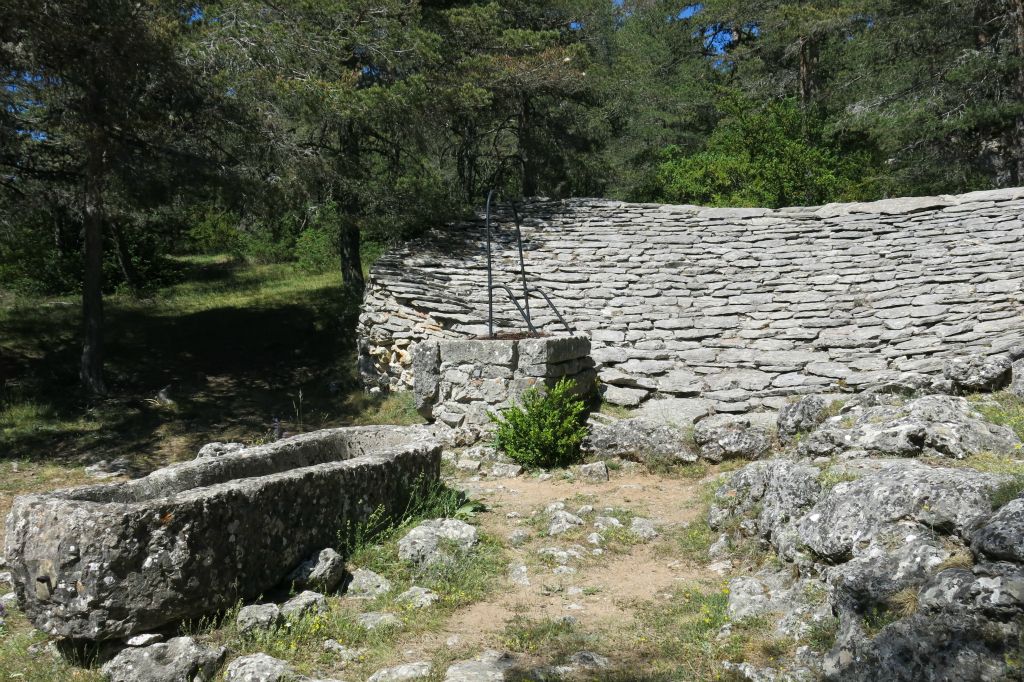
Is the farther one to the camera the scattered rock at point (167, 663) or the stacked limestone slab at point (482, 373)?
the stacked limestone slab at point (482, 373)

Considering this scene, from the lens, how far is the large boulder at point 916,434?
5082 mm

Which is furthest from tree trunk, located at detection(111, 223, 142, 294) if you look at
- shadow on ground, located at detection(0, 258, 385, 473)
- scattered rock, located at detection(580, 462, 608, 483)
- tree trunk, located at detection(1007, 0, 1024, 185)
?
tree trunk, located at detection(1007, 0, 1024, 185)

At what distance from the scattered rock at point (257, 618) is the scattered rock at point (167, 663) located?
21 centimetres

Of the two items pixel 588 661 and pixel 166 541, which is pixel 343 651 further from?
pixel 588 661

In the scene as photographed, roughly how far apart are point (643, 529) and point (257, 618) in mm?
2990

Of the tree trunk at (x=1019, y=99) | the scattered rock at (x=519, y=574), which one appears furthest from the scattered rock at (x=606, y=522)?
the tree trunk at (x=1019, y=99)

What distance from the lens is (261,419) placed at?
1143 centimetres

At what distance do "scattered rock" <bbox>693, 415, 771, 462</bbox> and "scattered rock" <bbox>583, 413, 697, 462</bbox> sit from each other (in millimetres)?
156

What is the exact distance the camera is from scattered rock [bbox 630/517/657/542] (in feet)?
18.8

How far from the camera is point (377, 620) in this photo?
169 inches

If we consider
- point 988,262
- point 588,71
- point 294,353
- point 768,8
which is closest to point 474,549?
point 988,262

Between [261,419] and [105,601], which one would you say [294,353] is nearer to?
[261,419]

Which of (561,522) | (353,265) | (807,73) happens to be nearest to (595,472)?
(561,522)

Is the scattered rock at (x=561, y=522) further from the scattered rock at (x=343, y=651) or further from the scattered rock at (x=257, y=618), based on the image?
the scattered rock at (x=257, y=618)
